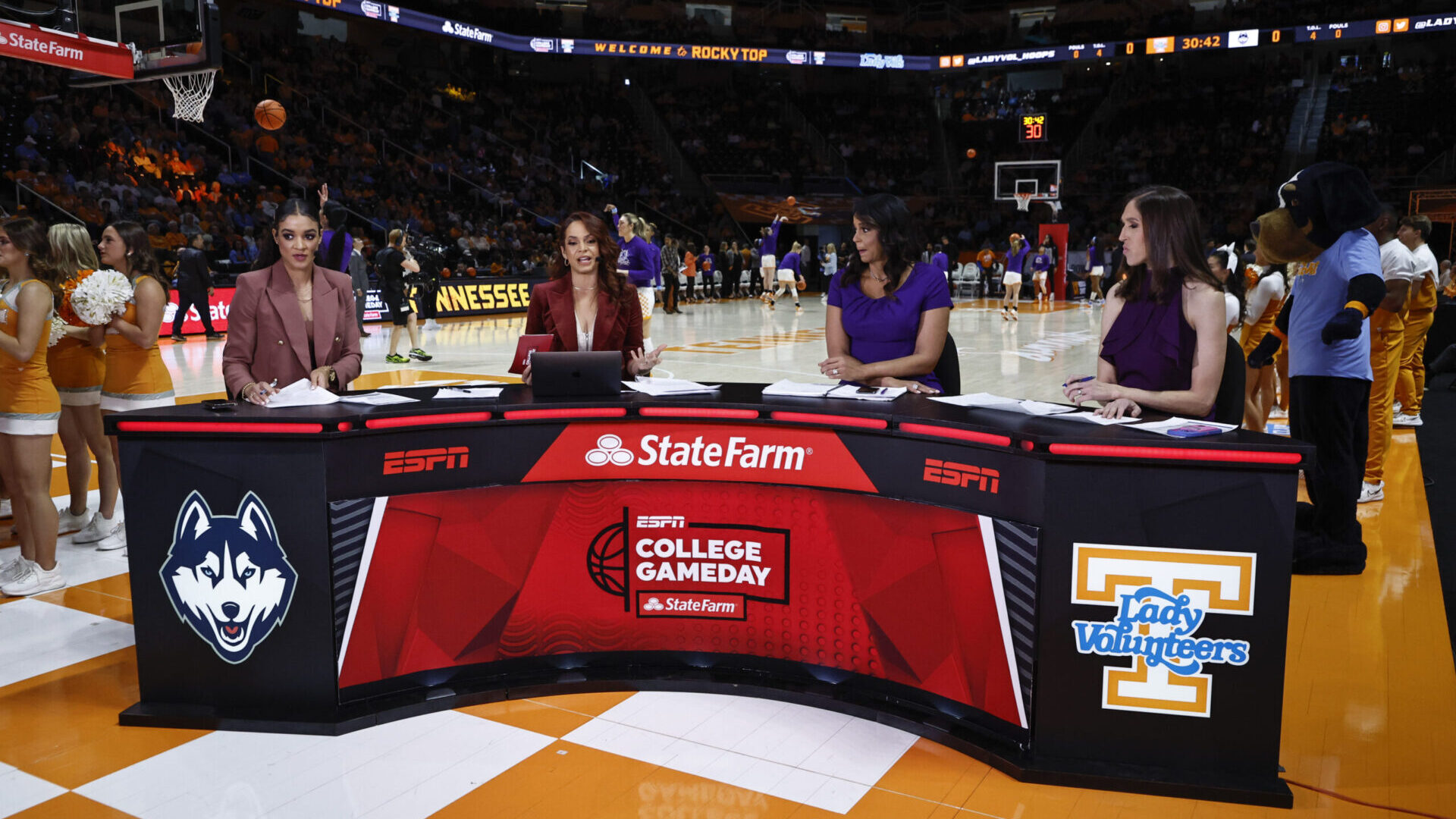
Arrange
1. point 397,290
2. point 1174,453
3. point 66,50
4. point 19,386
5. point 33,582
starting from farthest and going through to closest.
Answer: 1. point 397,290
2. point 66,50
3. point 33,582
4. point 19,386
5. point 1174,453

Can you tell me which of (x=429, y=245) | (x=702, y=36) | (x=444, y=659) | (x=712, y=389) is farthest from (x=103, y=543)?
(x=702, y=36)

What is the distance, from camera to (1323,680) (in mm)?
3234

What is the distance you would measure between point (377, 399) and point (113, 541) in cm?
251

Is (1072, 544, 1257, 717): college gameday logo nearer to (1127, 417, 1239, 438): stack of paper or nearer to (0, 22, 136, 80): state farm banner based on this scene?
(1127, 417, 1239, 438): stack of paper

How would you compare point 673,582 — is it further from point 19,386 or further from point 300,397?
point 19,386

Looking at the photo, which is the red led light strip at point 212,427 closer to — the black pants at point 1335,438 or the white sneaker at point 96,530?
the white sneaker at point 96,530

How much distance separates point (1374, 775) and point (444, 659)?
2705 mm

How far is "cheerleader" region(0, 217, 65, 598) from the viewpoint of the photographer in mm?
3855

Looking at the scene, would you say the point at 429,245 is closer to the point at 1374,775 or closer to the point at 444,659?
the point at 444,659

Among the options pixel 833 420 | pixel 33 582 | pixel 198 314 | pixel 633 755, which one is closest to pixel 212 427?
pixel 633 755

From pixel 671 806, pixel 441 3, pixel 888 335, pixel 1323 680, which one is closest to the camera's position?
pixel 671 806

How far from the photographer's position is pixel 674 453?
305cm

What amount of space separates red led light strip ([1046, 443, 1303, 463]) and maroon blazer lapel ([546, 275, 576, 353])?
6.54ft

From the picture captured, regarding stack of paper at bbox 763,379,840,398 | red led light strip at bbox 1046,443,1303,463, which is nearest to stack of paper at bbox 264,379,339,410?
stack of paper at bbox 763,379,840,398
